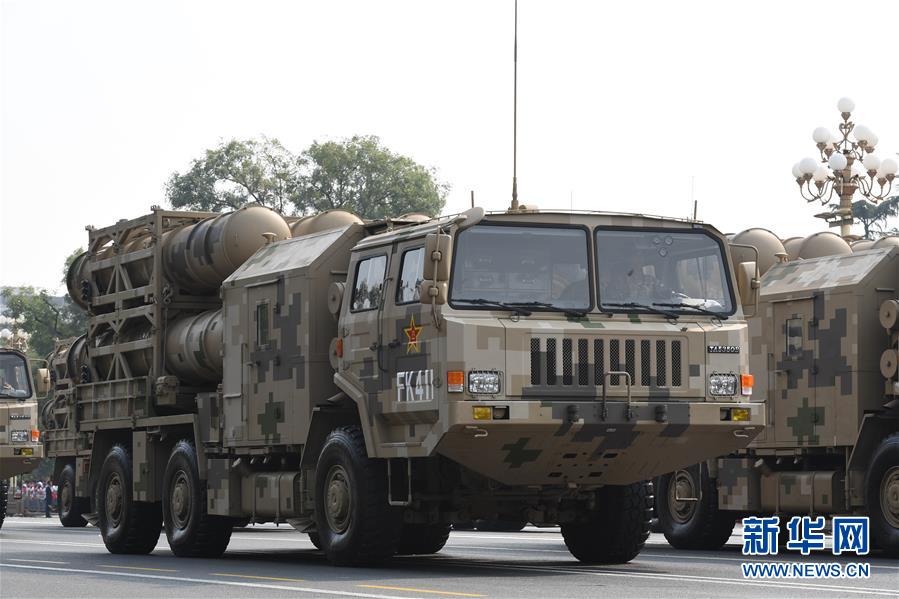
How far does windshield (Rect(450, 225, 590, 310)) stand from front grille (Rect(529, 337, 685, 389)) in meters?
0.41

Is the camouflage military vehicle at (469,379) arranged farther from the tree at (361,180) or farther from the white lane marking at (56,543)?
the tree at (361,180)

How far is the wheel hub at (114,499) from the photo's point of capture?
68.7ft

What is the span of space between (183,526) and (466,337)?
5.98m

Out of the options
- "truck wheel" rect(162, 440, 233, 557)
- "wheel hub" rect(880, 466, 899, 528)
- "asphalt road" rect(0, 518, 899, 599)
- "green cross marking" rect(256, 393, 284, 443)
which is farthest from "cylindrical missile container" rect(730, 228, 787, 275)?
"truck wheel" rect(162, 440, 233, 557)

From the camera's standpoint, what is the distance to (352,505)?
51.9ft

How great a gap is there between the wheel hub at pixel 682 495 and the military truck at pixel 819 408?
2cm

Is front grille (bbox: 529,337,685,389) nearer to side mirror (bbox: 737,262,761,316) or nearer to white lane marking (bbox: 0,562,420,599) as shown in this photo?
side mirror (bbox: 737,262,761,316)

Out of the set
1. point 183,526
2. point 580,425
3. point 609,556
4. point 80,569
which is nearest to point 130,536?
point 183,526

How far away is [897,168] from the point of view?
33.3 metres

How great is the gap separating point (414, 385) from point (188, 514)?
496 cm

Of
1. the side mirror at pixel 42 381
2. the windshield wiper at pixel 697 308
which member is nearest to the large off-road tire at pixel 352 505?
the windshield wiper at pixel 697 308

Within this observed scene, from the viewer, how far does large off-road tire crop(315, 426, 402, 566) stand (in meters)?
15.7

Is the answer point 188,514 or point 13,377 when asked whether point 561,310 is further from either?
point 13,377

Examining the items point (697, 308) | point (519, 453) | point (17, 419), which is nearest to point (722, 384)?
point (697, 308)
